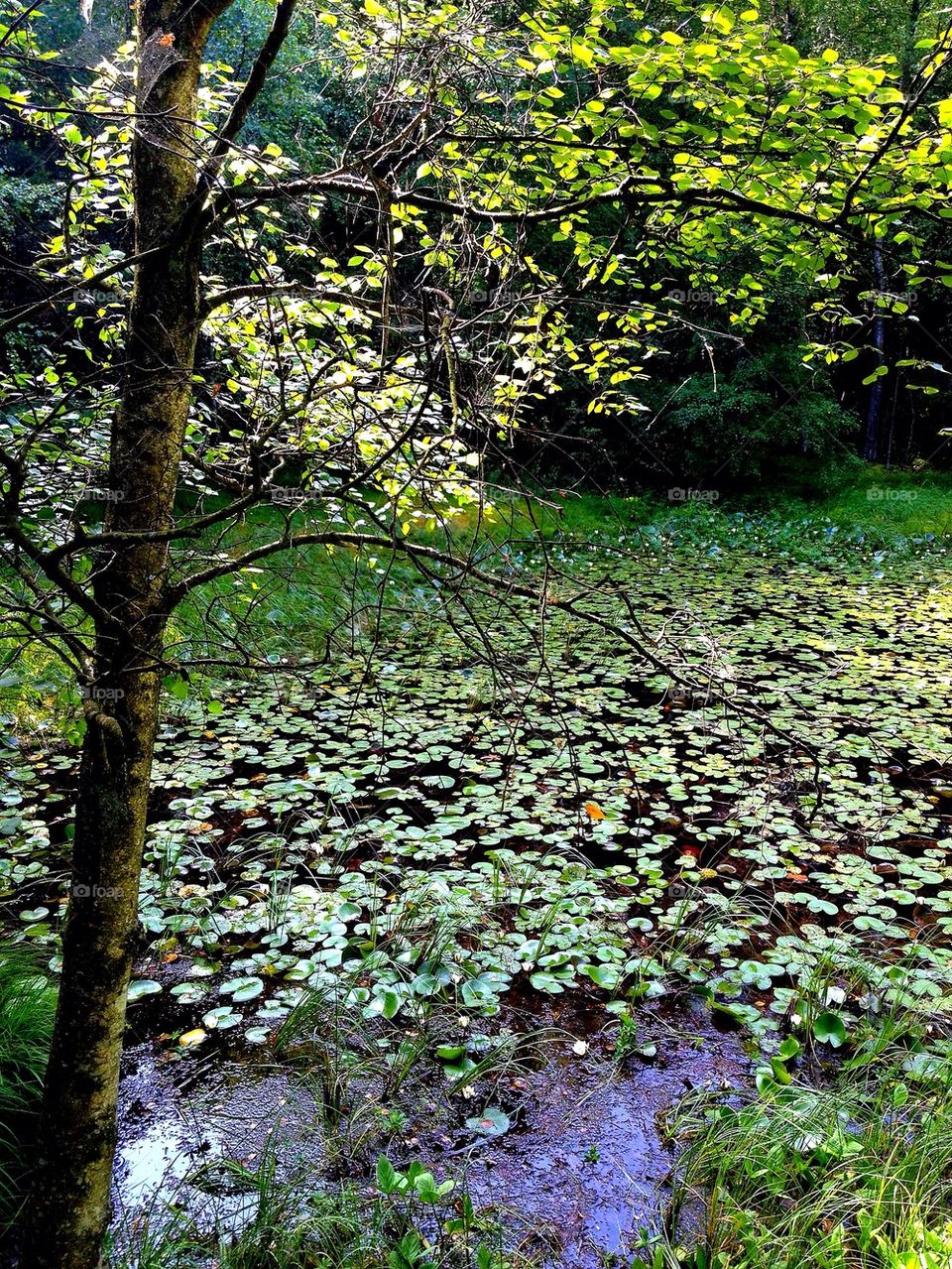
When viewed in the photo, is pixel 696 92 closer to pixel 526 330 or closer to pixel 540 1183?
pixel 526 330

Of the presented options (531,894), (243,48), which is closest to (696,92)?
(531,894)

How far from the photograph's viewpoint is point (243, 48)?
7242 mm

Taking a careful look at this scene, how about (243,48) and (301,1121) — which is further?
(243,48)

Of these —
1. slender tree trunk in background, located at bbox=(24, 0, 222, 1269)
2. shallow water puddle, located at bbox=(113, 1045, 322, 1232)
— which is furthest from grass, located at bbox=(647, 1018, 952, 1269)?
slender tree trunk in background, located at bbox=(24, 0, 222, 1269)

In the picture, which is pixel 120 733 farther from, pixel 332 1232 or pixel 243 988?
pixel 243 988

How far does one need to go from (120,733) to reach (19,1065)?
48.6 inches

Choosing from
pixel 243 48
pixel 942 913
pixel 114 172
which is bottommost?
pixel 942 913

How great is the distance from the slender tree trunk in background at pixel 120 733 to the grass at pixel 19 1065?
1.08 ft

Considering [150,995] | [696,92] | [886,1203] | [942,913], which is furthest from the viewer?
[942,913]

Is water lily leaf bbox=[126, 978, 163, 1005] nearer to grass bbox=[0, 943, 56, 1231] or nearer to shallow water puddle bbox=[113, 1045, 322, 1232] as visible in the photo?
shallow water puddle bbox=[113, 1045, 322, 1232]

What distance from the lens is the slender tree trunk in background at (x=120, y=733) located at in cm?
163

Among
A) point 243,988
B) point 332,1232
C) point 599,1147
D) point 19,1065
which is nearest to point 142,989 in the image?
point 243,988

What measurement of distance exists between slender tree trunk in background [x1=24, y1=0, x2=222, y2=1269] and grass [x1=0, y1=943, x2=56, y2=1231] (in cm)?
33

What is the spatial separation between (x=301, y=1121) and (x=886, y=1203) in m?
1.55
